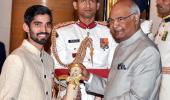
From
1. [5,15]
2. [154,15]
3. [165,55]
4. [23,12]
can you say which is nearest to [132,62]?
[165,55]

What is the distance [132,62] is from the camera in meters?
2.29

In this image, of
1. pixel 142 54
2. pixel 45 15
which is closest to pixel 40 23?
pixel 45 15

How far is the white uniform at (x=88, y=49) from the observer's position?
2889mm

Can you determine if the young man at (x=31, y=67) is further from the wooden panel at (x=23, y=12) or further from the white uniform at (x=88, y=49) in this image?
the wooden panel at (x=23, y=12)

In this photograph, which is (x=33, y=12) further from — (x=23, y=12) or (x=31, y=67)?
(x=23, y=12)

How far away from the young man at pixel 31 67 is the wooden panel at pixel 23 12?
1976 millimetres

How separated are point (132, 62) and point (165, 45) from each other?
651mm

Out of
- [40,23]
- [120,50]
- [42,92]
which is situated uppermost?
[40,23]

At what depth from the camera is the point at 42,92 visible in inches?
92.7

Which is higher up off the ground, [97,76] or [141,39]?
[141,39]

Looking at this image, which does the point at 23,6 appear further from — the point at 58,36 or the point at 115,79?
the point at 115,79

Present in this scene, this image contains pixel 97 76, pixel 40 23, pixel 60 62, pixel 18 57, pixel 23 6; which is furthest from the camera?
pixel 23 6

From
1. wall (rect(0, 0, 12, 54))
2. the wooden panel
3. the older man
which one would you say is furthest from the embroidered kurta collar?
wall (rect(0, 0, 12, 54))

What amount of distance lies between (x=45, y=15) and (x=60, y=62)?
21.3 inches
